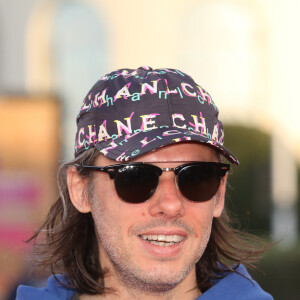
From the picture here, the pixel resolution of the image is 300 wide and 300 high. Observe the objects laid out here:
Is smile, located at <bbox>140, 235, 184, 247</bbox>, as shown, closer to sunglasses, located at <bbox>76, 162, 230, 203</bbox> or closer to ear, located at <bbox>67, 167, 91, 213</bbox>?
sunglasses, located at <bbox>76, 162, 230, 203</bbox>

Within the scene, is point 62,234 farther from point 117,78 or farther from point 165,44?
point 165,44

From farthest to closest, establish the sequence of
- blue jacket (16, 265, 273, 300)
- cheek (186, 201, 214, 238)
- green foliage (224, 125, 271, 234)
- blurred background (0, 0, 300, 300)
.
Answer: blurred background (0, 0, 300, 300), green foliage (224, 125, 271, 234), blue jacket (16, 265, 273, 300), cheek (186, 201, 214, 238)

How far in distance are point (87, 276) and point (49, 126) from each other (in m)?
6.44

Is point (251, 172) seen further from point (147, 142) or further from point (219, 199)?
point (147, 142)

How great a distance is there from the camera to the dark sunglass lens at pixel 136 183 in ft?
9.67

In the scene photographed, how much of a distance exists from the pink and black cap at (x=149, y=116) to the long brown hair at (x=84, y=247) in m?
0.40

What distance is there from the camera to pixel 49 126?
9.62 meters

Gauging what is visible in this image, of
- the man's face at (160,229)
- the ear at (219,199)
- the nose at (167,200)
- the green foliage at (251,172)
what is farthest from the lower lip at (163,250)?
the green foliage at (251,172)

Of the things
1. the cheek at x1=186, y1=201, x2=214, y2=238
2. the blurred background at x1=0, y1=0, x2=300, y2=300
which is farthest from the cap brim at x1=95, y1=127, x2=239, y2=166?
the blurred background at x1=0, y1=0, x2=300, y2=300

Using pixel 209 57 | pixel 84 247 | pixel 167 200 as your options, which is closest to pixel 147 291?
pixel 167 200

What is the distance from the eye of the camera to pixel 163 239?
2.94 m

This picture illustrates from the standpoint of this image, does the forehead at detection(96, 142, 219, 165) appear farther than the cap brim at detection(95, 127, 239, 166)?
Yes

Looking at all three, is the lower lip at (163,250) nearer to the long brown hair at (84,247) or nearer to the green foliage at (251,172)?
the long brown hair at (84,247)

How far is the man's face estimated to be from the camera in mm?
2932
